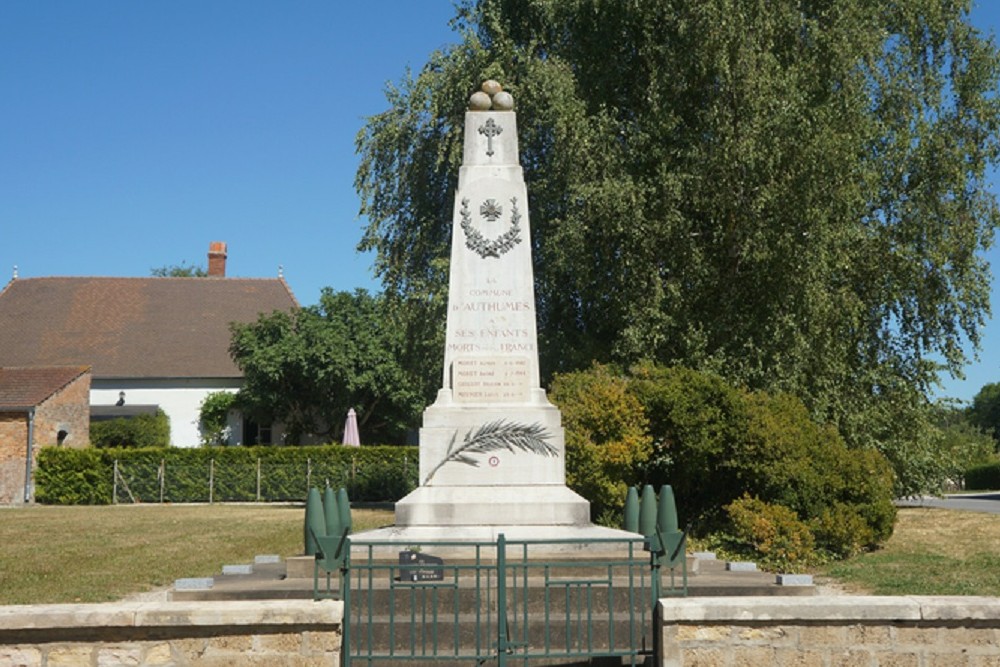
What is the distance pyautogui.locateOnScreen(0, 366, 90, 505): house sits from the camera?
105 ft

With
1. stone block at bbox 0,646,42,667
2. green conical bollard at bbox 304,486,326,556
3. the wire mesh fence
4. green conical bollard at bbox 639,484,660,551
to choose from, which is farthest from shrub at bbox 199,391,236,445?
stone block at bbox 0,646,42,667

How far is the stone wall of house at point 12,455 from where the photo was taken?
105 feet

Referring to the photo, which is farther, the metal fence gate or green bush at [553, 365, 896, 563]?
green bush at [553, 365, 896, 563]

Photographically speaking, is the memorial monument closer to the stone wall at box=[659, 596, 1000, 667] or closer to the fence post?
the fence post

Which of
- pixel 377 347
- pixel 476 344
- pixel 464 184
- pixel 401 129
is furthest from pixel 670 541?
pixel 377 347

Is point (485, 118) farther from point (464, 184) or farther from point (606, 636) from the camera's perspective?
point (606, 636)

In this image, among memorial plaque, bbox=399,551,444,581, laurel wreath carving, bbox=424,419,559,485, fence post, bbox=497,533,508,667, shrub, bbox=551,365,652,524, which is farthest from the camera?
shrub, bbox=551,365,652,524

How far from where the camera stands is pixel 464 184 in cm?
1305

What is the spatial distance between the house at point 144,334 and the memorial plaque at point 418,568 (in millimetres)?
33486

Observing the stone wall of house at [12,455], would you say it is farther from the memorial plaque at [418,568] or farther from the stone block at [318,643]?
the stone block at [318,643]

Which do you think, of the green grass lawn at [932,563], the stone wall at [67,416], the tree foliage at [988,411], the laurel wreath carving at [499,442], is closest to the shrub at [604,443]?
the green grass lawn at [932,563]

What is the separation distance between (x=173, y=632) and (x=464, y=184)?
23.3 ft

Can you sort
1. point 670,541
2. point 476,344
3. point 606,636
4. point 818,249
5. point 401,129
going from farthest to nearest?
point 401,129 → point 818,249 → point 476,344 → point 606,636 → point 670,541

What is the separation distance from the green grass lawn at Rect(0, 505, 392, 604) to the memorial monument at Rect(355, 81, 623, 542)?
3.97m
